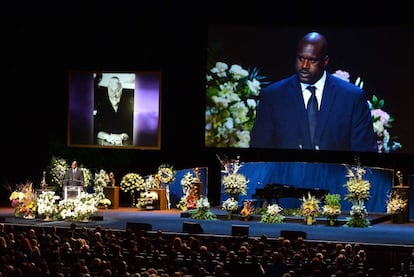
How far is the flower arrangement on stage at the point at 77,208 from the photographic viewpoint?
2125 centimetres

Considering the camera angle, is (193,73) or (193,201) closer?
(193,201)

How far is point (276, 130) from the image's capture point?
24.7 m

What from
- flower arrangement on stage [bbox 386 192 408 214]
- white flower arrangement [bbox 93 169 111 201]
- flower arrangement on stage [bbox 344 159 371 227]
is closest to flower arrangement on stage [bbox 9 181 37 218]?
white flower arrangement [bbox 93 169 111 201]

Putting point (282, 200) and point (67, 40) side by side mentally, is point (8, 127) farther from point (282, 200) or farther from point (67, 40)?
point (282, 200)

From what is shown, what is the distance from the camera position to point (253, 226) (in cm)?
2106

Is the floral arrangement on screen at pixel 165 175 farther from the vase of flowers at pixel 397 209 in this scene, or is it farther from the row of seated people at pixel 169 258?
the row of seated people at pixel 169 258

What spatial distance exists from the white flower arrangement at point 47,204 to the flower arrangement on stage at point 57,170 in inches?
157

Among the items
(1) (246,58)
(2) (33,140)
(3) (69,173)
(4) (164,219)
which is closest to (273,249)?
(4) (164,219)

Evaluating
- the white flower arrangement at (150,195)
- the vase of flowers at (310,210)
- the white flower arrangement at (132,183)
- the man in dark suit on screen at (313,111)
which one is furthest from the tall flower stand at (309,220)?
the white flower arrangement at (132,183)

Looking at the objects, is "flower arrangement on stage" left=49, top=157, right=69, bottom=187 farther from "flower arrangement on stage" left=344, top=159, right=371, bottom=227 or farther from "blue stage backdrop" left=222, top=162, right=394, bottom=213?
"flower arrangement on stage" left=344, top=159, right=371, bottom=227

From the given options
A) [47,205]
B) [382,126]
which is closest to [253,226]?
[47,205]

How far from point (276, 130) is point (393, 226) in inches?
177

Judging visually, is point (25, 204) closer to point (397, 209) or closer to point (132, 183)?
point (132, 183)

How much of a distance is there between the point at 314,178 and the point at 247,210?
3784 millimetres
